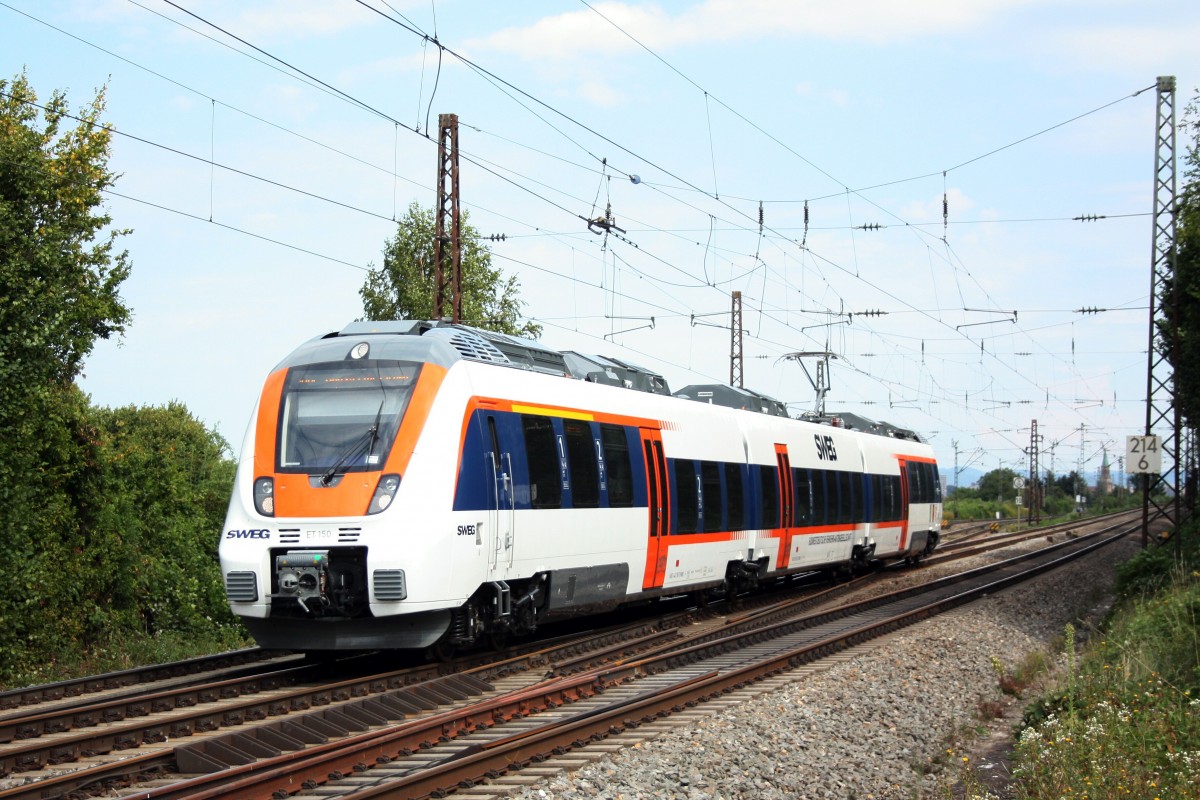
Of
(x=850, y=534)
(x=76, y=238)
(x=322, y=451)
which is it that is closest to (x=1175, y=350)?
(x=850, y=534)

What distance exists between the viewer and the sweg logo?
1199cm

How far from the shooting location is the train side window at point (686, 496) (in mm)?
17469

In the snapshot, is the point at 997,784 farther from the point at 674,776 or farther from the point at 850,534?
the point at 850,534

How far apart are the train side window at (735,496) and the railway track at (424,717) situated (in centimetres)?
287

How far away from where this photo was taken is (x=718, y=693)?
477 inches

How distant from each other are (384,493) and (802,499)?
1265cm

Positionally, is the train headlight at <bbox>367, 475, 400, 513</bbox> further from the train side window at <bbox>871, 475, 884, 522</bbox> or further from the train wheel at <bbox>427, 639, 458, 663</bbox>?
the train side window at <bbox>871, 475, 884, 522</bbox>

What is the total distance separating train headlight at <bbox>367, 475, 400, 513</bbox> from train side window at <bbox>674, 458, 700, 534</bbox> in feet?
20.8

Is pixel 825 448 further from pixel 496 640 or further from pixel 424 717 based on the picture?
pixel 424 717

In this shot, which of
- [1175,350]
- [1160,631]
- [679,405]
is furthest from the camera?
[1175,350]

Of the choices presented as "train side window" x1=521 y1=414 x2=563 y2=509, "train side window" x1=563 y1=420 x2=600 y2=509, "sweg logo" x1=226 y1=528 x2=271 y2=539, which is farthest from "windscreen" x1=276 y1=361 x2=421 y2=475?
"train side window" x1=563 y1=420 x2=600 y2=509

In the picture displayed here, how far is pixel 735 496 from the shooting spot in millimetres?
19562

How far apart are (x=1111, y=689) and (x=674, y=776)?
5127mm

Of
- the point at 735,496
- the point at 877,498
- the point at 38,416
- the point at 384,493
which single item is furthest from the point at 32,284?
the point at 877,498
